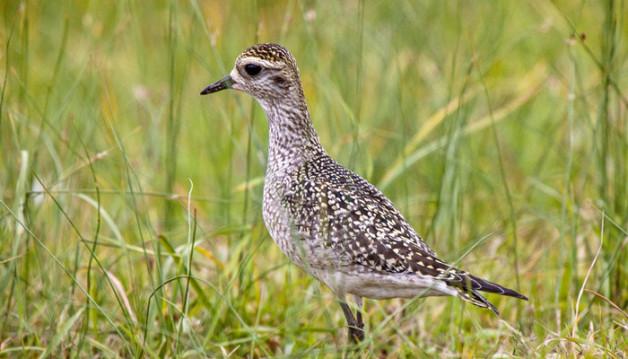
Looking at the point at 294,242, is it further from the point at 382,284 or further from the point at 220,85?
the point at 220,85

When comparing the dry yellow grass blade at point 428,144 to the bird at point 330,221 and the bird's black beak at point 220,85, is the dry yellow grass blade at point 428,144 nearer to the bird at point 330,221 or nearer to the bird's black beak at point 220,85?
the bird at point 330,221

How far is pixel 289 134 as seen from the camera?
575cm

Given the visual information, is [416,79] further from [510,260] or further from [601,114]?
[601,114]

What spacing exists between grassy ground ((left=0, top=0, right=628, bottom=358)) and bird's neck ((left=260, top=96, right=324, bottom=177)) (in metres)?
0.21

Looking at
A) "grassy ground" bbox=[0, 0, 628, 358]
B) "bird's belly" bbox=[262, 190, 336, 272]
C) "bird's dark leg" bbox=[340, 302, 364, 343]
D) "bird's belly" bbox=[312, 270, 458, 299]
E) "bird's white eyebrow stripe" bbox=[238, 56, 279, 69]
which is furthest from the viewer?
"bird's white eyebrow stripe" bbox=[238, 56, 279, 69]

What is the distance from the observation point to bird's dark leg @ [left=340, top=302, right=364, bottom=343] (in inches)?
211

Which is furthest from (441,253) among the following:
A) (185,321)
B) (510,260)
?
(185,321)

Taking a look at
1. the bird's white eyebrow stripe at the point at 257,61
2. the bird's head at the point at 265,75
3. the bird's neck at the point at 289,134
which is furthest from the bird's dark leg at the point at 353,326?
the bird's white eyebrow stripe at the point at 257,61

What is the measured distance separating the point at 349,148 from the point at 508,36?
3635mm

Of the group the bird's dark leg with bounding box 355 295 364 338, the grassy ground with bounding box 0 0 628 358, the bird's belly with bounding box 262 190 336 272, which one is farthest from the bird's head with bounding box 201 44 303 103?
the bird's dark leg with bounding box 355 295 364 338

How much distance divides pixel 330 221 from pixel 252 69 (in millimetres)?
997

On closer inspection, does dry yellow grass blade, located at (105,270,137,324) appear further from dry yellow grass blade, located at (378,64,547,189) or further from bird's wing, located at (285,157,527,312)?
dry yellow grass blade, located at (378,64,547,189)

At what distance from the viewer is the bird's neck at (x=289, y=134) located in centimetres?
571

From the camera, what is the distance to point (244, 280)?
6188 millimetres
